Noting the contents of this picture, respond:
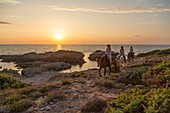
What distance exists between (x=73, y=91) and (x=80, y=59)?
201 ft

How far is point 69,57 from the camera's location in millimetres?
77438

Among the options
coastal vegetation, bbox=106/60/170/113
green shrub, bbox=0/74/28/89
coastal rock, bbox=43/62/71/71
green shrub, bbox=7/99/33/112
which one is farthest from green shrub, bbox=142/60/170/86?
coastal rock, bbox=43/62/71/71

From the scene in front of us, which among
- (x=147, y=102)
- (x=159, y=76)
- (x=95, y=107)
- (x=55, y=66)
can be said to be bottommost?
(x=55, y=66)

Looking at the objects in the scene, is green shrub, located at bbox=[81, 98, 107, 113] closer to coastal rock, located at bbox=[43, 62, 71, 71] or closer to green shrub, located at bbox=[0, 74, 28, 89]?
green shrub, located at bbox=[0, 74, 28, 89]

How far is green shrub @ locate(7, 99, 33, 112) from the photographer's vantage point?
11227mm

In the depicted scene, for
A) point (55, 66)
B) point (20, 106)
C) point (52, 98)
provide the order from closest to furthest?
point (20, 106) < point (52, 98) < point (55, 66)

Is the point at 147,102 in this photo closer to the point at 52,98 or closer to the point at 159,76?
the point at 159,76

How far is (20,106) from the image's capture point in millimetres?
11352

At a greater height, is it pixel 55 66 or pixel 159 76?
pixel 159 76

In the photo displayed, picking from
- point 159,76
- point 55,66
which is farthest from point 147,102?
point 55,66

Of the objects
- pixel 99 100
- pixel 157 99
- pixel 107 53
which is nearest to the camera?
pixel 157 99

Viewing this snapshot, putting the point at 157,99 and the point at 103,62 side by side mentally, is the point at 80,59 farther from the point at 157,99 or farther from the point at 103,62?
the point at 157,99

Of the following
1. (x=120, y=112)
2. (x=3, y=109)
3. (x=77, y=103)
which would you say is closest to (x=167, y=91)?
(x=120, y=112)

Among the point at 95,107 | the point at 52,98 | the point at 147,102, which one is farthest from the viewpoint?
the point at 52,98
